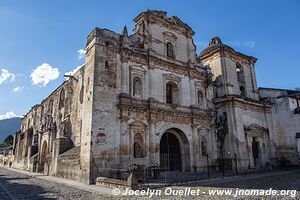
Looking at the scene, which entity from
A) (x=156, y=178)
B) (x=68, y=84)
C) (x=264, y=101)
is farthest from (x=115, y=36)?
(x=264, y=101)

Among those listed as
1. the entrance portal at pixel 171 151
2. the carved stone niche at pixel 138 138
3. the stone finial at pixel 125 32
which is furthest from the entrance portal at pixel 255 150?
the stone finial at pixel 125 32

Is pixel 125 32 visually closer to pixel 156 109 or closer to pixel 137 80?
pixel 137 80

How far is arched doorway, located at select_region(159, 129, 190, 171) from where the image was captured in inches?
778

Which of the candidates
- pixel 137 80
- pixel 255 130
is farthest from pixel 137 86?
pixel 255 130

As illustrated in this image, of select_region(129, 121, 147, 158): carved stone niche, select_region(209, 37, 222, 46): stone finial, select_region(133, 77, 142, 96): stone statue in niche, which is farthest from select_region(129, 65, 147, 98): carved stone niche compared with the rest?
select_region(209, 37, 222, 46): stone finial

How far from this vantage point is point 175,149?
20.3 metres

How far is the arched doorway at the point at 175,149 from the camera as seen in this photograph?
19.8 m

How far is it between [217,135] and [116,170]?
10.8 m

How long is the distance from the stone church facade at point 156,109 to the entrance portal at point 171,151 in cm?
8

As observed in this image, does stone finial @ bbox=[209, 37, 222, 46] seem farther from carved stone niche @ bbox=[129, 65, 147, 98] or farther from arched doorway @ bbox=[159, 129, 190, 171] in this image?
arched doorway @ bbox=[159, 129, 190, 171]

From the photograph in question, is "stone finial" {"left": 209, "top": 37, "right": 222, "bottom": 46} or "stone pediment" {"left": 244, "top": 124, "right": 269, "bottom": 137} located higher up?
"stone finial" {"left": 209, "top": 37, "right": 222, "bottom": 46}

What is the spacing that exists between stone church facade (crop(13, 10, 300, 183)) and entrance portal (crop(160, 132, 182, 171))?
8 centimetres

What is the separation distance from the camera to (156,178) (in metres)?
15.2

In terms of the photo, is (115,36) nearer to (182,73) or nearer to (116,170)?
(182,73)
